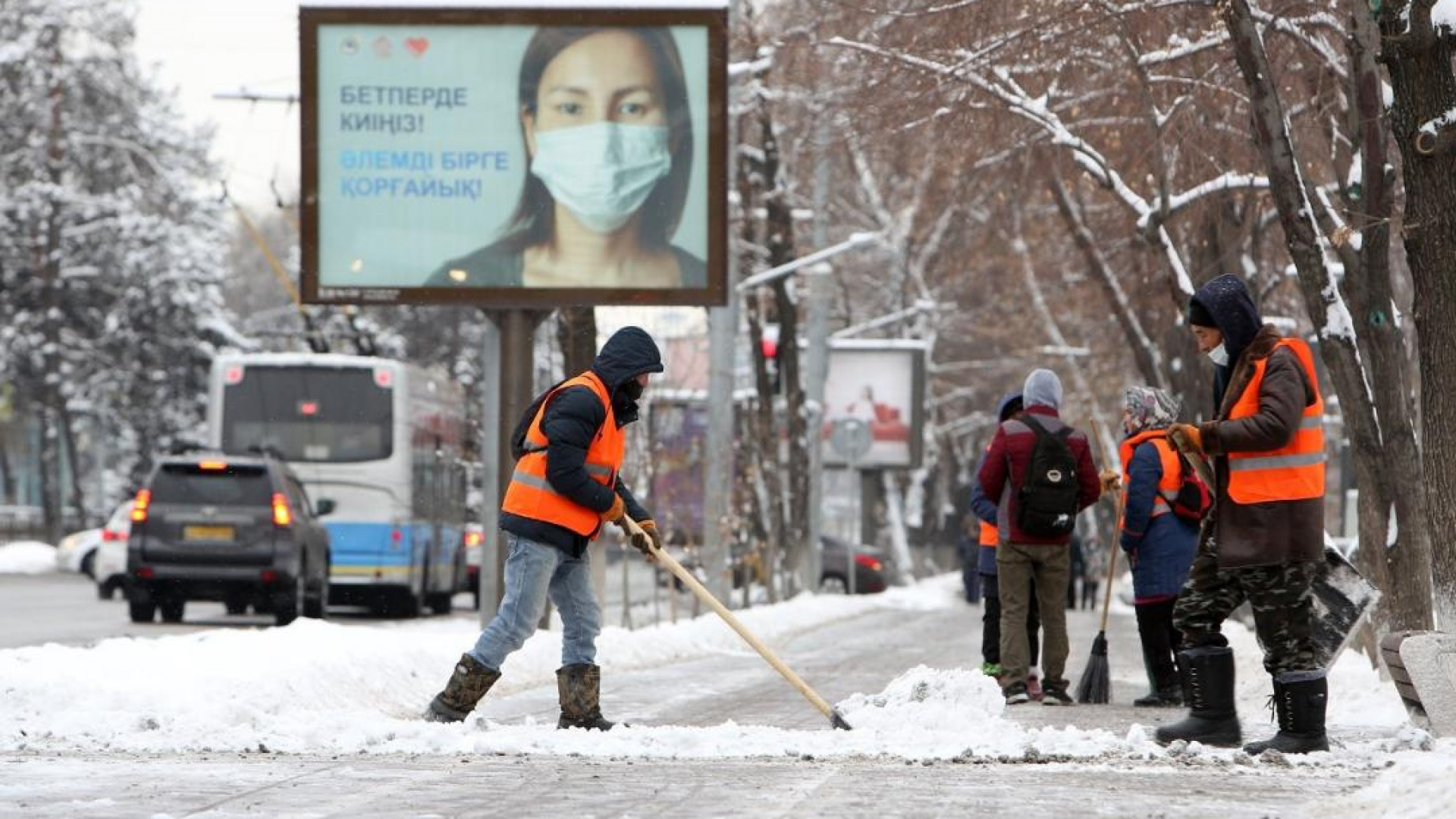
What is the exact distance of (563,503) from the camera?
10.6m

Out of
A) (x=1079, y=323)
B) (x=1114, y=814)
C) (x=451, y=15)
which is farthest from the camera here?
(x=1079, y=323)

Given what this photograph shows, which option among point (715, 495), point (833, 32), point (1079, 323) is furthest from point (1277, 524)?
point (1079, 323)

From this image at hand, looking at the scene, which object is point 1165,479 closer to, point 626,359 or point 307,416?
point 626,359

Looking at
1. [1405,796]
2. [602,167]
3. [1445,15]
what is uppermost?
[1445,15]

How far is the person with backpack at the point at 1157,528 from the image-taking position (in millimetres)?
12883

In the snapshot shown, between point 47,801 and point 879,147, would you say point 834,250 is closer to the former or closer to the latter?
point 879,147

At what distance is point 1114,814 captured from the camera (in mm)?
7578

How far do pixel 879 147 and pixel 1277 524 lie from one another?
14.9 meters

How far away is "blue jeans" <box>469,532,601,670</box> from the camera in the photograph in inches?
417

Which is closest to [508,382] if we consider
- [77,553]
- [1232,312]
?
[1232,312]

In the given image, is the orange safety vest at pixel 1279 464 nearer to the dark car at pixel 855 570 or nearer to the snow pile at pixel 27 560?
the dark car at pixel 855 570

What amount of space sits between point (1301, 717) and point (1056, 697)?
3.86 m

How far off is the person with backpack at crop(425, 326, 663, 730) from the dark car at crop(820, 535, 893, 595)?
124 ft

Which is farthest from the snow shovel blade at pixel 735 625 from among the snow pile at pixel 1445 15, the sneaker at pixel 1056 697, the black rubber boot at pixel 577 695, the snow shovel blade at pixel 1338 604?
the snow pile at pixel 1445 15
